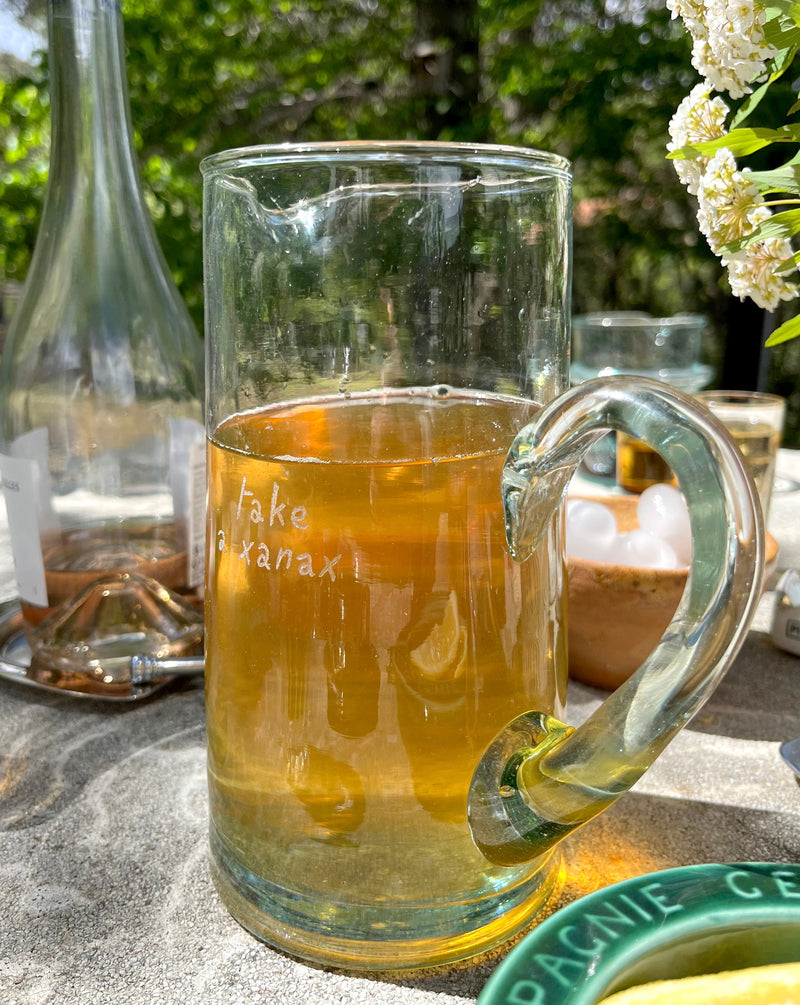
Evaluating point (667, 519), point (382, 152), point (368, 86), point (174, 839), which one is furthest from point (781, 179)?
point (368, 86)

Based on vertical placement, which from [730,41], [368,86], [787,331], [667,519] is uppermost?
[368,86]

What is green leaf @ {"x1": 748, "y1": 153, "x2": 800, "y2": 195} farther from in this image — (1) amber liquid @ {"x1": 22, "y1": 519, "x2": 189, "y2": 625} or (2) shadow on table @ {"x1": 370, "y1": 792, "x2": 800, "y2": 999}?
(1) amber liquid @ {"x1": 22, "y1": 519, "x2": 189, "y2": 625}

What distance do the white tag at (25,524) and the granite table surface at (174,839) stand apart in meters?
0.06

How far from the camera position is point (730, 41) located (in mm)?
376

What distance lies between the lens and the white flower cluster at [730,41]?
0.36 meters

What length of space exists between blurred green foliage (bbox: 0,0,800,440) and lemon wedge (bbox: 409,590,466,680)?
200cm

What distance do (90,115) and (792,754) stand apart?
0.57 metres

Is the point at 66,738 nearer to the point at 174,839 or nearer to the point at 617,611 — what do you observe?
the point at 174,839

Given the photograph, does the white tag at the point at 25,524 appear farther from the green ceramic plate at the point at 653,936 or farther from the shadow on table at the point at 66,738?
the green ceramic plate at the point at 653,936

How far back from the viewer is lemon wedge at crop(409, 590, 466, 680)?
350 millimetres

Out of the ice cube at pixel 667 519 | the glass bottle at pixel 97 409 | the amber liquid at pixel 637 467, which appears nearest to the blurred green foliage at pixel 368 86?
the amber liquid at pixel 637 467

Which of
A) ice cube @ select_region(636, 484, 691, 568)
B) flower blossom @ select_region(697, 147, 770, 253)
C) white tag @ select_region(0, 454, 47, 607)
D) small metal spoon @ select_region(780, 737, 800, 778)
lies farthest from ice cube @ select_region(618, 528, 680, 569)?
white tag @ select_region(0, 454, 47, 607)

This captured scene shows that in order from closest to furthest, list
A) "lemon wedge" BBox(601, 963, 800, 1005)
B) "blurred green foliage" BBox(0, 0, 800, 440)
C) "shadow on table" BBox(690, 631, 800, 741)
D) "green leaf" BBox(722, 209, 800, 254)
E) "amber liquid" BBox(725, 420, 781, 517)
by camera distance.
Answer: "lemon wedge" BBox(601, 963, 800, 1005)
"green leaf" BBox(722, 209, 800, 254)
"shadow on table" BBox(690, 631, 800, 741)
"amber liquid" BBox(725, 420, 781, 517)
"blurred green foliage" BBox(0, 0, 800, 440)

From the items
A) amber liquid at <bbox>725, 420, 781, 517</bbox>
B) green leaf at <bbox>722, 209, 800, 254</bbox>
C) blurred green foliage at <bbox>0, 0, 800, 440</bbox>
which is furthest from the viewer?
blurred green foliage at <bbox>0, 0, 800, 440</bbox>
